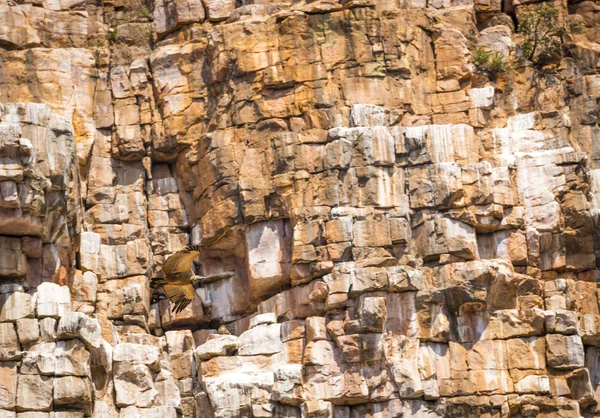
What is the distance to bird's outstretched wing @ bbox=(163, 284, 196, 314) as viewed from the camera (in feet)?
171

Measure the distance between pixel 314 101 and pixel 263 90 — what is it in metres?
1.43

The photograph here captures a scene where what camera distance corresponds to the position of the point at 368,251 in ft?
167

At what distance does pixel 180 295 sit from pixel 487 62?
10.4 meters

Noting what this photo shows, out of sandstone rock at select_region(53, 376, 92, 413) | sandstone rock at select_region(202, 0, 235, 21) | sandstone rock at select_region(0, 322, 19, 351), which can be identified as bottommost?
sandstone rock at select_region(53, 376, 92, 413)

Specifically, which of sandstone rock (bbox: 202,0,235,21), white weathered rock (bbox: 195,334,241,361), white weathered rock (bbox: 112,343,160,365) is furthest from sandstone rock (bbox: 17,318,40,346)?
sandstone rock (bbox: 202,0,235,21)

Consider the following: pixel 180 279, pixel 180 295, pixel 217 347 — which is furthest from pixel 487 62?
pixel 217 347

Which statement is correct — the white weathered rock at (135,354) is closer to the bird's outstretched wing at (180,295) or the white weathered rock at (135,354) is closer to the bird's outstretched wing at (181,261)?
the bird's outstretched wing at (180,295)

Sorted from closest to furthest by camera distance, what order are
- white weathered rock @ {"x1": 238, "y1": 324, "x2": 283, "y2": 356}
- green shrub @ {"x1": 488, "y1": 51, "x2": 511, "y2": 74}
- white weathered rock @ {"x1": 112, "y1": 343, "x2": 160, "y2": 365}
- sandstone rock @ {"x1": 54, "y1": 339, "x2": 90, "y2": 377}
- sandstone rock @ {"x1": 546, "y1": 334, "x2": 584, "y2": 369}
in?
sandstone rock @ {"x1": 54, "y1": 339, "x2": 90, "y2": 377}
white weathered rock @ {"x1": 112, "y1": 343, "x2": 160, "y2": 365}
sandstone rock @ {"x1": 546, "y1": 334, "x2": 584, "y2": 369}
white weathered rock @ {"x1": 238, "y1": 324, "x2": 283, "y2": 356}
green shrub @ {"x1": 488, "y1": 51, "x2": 511, "y2": 74}

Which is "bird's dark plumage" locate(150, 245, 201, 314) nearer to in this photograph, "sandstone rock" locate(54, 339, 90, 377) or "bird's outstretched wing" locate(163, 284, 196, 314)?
"bird's outstretched wing" locate(163, 284, 196, 314)

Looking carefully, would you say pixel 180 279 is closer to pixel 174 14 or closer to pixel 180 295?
pixel 180 295

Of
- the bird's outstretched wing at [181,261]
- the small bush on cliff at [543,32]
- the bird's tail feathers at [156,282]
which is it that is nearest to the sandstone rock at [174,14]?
the bird's outstretched wing at [181,261]

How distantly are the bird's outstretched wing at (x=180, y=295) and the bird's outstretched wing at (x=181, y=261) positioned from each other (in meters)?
0.52

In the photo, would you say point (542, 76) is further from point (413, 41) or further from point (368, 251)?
point (368, 251)

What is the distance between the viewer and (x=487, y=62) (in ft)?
180
